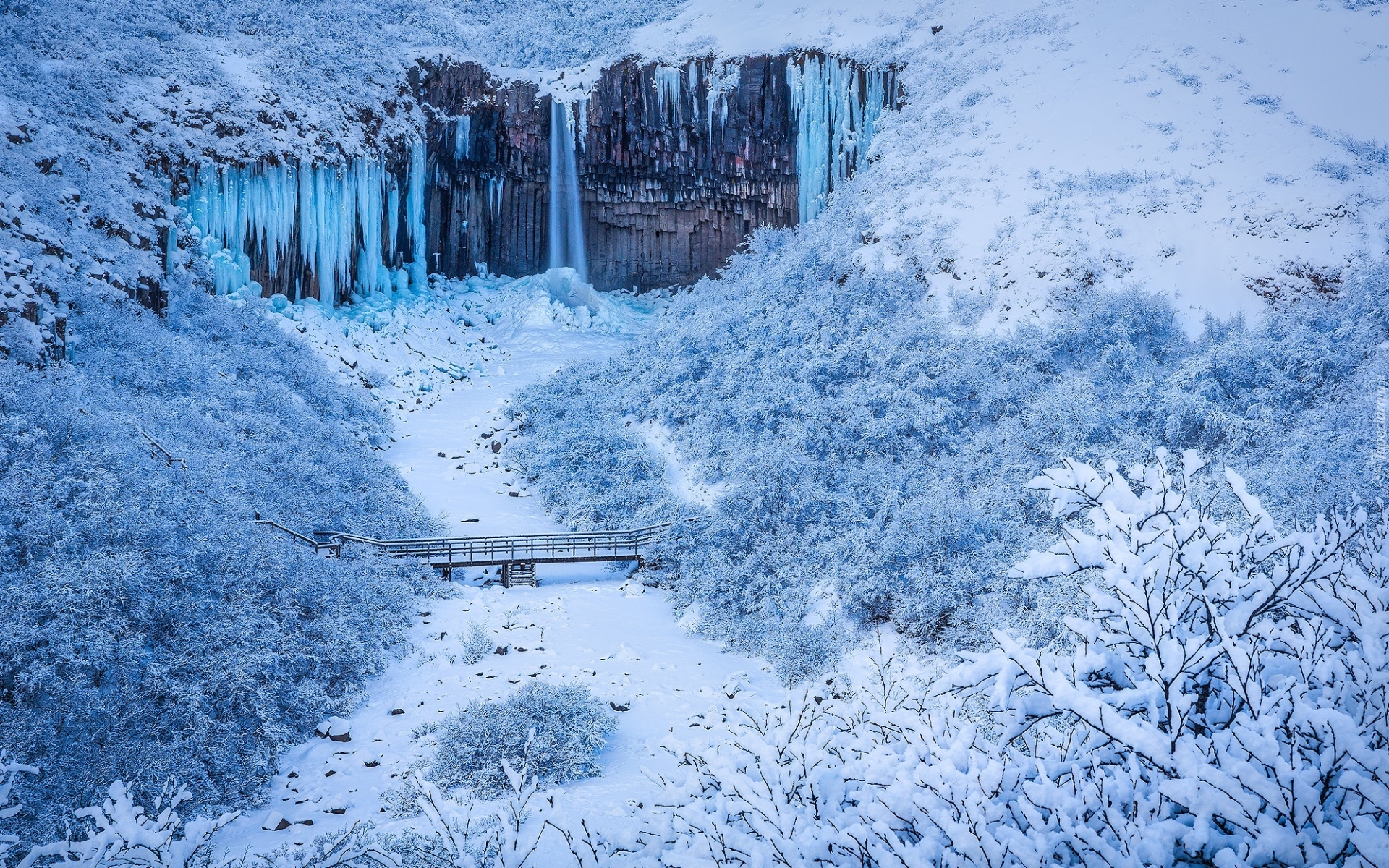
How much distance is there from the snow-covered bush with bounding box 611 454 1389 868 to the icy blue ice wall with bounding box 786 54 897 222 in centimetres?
2169

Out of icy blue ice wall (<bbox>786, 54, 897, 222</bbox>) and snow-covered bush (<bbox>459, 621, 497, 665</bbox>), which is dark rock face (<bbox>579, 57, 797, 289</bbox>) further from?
snow-covered bush (<bbox>459, 621, 497, 665</bbox>)

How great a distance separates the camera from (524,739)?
8.95 m

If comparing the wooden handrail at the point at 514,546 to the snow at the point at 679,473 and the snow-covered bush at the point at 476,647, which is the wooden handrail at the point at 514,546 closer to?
the snow at the point at 679,473

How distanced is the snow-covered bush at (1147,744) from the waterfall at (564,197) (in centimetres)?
2584

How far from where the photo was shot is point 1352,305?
1396 centimetres

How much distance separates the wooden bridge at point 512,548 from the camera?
14.7 metres

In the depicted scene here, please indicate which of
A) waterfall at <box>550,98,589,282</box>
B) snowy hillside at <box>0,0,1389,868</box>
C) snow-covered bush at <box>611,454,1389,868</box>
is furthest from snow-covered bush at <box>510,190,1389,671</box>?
waterfall at <box>550,98,589,282</box>

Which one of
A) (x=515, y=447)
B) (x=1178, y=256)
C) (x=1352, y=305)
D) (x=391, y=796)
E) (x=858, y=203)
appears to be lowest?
(x=391, y=796)

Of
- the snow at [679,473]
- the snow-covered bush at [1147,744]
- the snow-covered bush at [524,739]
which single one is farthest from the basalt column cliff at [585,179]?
the snow-covered bush at [1147,744]

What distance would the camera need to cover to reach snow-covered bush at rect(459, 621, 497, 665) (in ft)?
38.1

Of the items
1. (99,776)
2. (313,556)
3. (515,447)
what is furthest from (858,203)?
(99,776)

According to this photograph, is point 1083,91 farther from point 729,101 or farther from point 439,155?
point 439,155

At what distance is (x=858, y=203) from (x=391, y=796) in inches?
714

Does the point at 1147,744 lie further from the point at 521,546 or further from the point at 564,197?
the point at 564,197
